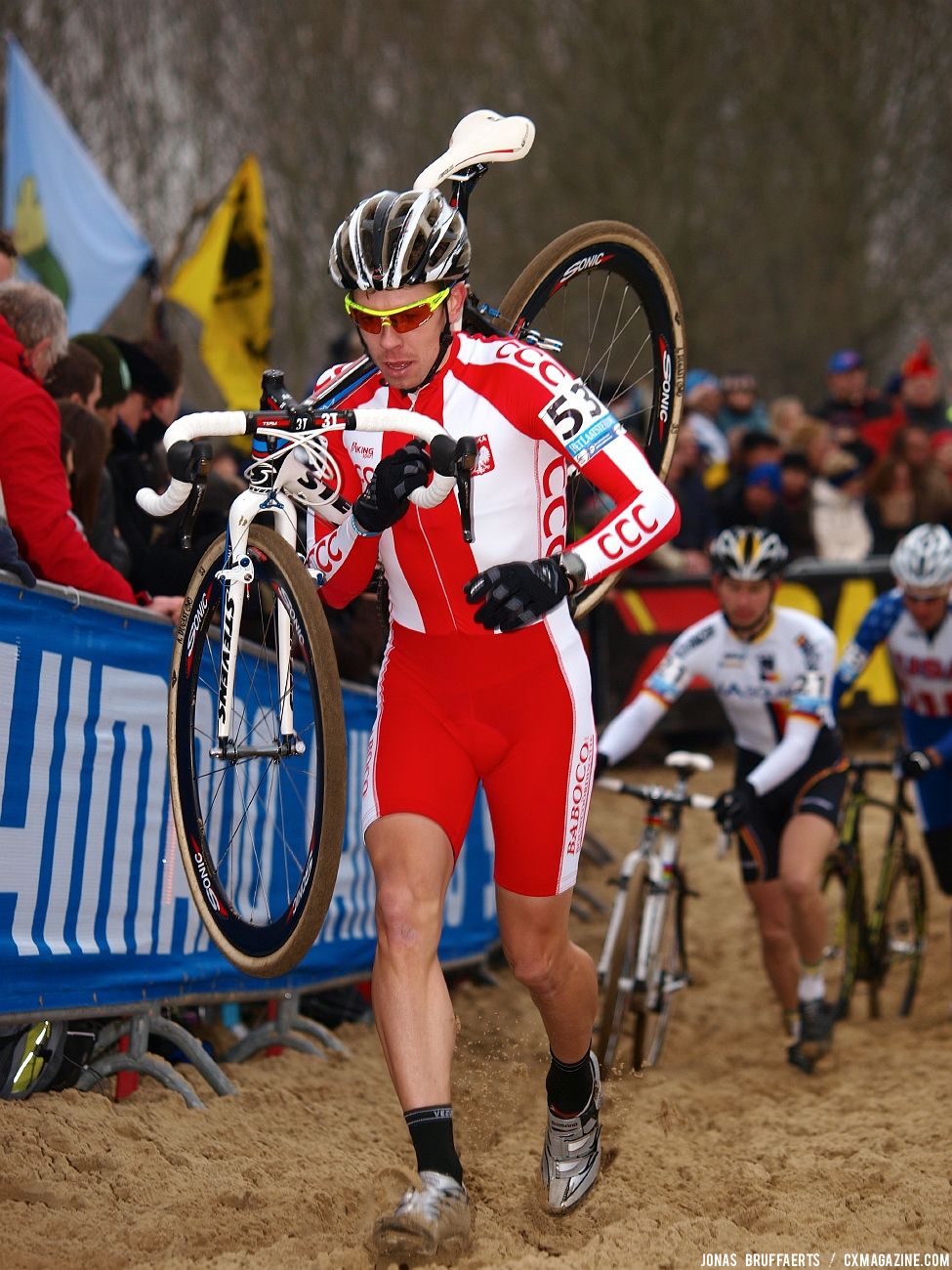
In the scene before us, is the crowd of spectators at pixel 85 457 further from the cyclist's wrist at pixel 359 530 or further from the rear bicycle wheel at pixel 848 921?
the rear bicycle wheel at pixel 848 921

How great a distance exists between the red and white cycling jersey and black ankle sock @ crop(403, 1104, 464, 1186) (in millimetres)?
1358

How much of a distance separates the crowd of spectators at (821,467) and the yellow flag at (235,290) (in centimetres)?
343

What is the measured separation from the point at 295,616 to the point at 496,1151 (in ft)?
7.48

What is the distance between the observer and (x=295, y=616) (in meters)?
4.45

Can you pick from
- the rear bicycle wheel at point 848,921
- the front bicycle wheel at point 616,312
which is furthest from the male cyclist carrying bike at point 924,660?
the front bicycle wheel at point 616,312

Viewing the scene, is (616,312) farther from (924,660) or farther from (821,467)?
(821,467)

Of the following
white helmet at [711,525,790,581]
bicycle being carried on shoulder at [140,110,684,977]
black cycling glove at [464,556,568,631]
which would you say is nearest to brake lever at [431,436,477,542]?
bicycle being carried on shoulder at [140,110,684,977]

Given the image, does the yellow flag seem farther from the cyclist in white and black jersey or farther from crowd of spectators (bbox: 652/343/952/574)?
the cyclist in white and black jersey

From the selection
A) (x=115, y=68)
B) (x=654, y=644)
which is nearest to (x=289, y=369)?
(x=115, y=68)

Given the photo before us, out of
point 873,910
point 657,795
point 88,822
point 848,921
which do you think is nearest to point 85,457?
point 88,822

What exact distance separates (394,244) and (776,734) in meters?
5.11

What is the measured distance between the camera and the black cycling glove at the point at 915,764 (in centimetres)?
887

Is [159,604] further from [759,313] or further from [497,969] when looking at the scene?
[759,313]

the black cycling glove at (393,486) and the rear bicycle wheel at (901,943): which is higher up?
the black cycling glove at (393,486)
